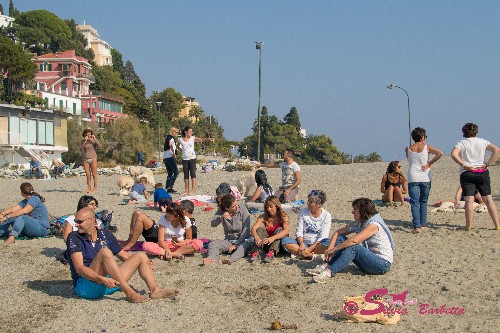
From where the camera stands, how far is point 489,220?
10.3 metres

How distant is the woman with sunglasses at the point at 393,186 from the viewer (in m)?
11.9

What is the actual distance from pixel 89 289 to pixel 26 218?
3.76 metres

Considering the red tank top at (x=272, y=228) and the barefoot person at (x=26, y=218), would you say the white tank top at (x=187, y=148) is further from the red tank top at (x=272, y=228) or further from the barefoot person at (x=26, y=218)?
the red tank top at (x=272, y=228)

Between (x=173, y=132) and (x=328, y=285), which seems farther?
(x=173, y=132)

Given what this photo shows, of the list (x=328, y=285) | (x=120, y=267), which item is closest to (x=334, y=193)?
(x=328, y=285)

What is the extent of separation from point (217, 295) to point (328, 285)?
50.0 inches

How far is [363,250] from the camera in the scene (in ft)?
21.5

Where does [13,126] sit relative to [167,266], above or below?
above

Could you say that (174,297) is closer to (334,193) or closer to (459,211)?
(459,211)

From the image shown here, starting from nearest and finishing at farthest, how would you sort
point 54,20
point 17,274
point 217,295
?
point 217,295 → point 17,274 → point 54,20

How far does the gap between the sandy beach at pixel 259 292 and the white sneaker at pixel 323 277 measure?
65 mm

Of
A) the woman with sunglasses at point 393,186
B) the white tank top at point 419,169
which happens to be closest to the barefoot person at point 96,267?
the white tank top at point 419,169

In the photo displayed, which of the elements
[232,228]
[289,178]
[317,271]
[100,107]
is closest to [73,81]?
[100,107]

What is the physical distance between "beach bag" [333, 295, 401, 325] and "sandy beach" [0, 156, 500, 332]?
0.07 metres
